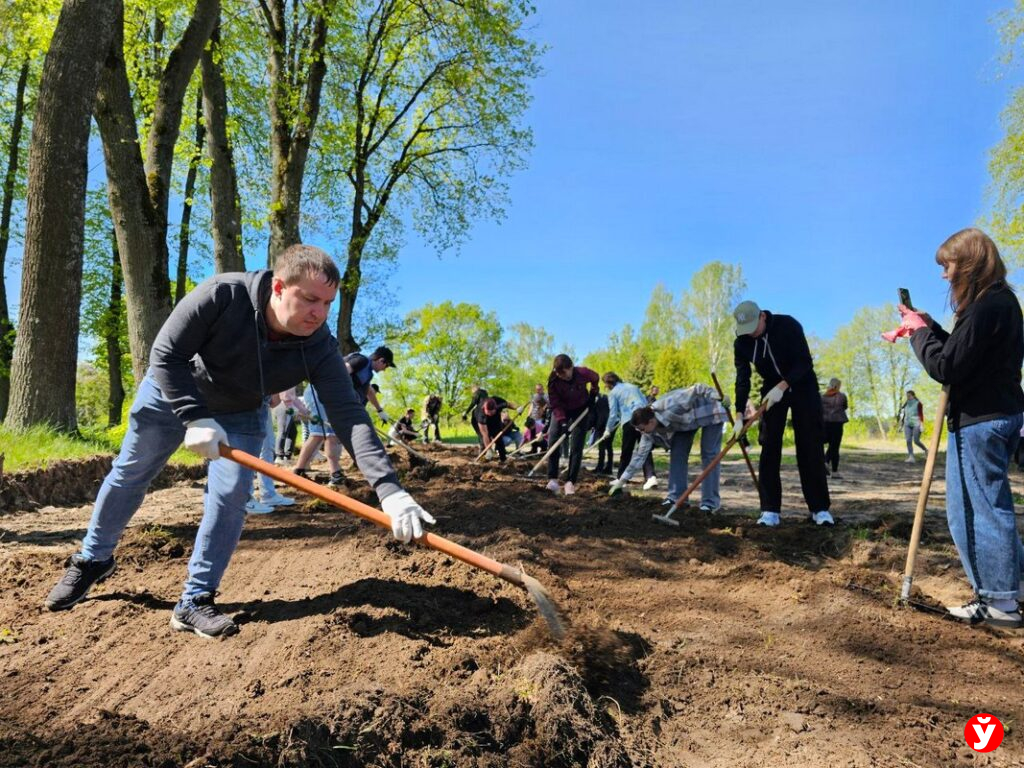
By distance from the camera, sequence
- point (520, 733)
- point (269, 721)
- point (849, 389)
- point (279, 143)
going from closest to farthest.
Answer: point (269, 721), point (520, 733), point (279, 143), point (849, 389)

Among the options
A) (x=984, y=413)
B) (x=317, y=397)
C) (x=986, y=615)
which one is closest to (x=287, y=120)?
(x=317, y=397)

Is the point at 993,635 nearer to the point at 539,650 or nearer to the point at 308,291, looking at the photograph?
the point at 539,650

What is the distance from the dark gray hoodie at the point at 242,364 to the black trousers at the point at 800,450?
4.03 m

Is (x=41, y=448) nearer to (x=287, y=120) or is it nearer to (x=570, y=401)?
(x=570, y=401)

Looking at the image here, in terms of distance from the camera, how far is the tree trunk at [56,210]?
21.6 ft

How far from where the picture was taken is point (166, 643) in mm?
2820

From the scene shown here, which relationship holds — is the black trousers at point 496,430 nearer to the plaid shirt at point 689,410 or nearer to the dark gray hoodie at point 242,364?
the plaid shirt at point 689,410

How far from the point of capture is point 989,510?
3146mm

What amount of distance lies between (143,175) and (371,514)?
7.44m

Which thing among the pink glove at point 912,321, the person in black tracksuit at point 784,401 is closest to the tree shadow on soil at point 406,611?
the pink glove at point 912,321

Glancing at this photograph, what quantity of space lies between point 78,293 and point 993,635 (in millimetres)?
8531

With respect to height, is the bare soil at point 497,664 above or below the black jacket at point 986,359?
below

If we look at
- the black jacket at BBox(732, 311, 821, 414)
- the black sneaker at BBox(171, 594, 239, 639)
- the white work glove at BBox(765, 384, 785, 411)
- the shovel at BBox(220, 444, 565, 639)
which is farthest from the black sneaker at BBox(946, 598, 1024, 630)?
the black sneaker at BBox(171, 594, 239, 639)

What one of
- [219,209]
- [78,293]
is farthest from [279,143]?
[78,293]
